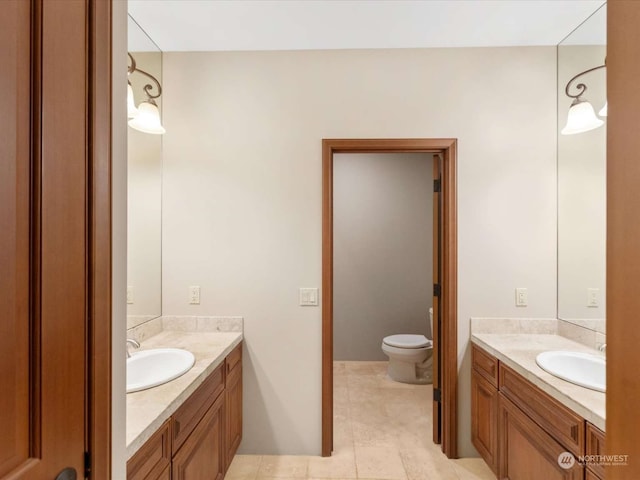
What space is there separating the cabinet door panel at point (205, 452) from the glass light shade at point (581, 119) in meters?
2.56

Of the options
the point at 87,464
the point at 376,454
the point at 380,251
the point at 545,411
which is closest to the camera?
the point at 87,464

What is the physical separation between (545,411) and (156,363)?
188 centimetres

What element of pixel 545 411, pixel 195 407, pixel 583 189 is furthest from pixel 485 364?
pixel 195 407

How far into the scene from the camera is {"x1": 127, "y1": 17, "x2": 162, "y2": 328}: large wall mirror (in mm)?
1888

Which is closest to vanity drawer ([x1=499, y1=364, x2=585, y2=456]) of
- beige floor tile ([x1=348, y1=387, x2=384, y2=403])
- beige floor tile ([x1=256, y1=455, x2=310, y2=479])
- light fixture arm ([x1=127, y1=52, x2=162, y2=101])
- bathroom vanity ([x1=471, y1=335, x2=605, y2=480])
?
bathroom vanity ([x1=471, y1=335, x2=605, y2=480])

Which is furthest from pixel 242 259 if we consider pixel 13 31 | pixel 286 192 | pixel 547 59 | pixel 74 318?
pixel 547 59

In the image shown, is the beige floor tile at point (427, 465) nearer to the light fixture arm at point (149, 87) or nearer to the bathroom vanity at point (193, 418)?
the bathroom vanity at point (193, 418)

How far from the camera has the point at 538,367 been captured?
1594 mm

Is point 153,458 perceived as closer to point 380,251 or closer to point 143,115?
point 143,115

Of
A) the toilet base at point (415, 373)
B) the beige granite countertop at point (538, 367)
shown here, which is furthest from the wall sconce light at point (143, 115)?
the toilet base at point (415, 373)

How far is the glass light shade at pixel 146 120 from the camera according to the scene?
1.85 m

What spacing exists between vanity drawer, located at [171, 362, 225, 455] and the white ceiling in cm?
191

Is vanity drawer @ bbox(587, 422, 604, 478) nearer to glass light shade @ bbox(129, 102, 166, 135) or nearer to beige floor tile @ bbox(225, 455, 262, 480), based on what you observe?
beige floor tile @ bbox(225, 455, 262, 480)

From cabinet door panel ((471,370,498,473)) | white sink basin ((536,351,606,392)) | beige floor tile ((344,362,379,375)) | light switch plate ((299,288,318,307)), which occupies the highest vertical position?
light switch plate ((299,288,318,307))
